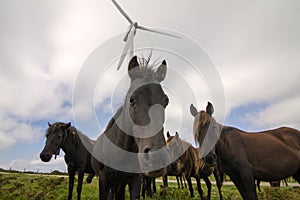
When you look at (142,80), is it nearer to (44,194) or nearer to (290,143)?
(290,143)

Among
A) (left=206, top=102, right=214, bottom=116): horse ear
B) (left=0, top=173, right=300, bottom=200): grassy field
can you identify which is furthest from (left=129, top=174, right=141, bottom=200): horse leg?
(left=0, top=173, right=300, bottom=200): grassy field

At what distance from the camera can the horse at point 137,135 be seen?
2.76 metres

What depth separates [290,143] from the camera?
7.66 meters

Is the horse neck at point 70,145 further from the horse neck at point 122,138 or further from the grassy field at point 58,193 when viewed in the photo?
the horse neck at point 122,138

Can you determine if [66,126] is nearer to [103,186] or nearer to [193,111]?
[193,111]

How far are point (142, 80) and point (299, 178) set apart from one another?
24.7 feet

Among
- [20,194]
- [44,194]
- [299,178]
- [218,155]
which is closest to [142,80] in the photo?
[218,155]

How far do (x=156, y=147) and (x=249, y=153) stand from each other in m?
5.47

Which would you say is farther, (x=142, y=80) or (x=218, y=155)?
(x=218, y=155)

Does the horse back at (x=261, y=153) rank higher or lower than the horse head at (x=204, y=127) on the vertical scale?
lower

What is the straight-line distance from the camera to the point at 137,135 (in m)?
3.16

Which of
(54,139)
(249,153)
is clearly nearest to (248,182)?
(249,153)

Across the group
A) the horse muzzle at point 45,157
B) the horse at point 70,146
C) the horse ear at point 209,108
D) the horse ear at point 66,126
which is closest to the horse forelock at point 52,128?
the horse at point 70,146

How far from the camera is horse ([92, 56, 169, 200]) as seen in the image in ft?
9.07
